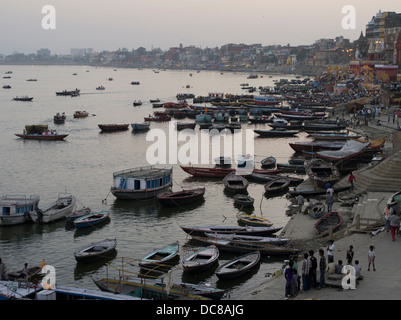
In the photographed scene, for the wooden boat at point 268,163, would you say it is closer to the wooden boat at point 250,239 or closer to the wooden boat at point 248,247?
the wooden boat at point 250,239

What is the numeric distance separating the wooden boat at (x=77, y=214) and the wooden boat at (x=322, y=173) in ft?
46.6

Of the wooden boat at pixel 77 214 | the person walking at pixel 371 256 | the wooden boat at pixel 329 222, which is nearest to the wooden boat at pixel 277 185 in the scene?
the wooden boat at pixel 329 222

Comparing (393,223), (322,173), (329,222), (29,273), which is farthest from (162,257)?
(322,173)

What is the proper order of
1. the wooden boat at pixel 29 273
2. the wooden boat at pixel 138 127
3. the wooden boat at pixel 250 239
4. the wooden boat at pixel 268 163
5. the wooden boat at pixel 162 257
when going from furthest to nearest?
the wooden boat at pixel 138 127
the wooden boat at pixel 268 163
the wooden boat at pixel 250 239
the wooden boat at pixel 162 257
the wooden boat at pixel 29 273

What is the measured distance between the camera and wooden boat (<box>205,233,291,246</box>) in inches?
982

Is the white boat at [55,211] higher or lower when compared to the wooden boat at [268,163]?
lower

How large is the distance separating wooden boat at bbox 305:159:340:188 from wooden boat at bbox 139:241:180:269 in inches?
511

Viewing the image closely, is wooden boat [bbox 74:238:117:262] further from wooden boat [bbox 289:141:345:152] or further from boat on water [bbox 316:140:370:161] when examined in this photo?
wooden boat [bbox 289:141:345:152]

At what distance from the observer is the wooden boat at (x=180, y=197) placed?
110ft

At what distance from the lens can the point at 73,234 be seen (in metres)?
29.1

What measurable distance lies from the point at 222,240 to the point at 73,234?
829cm

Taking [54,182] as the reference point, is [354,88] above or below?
above
